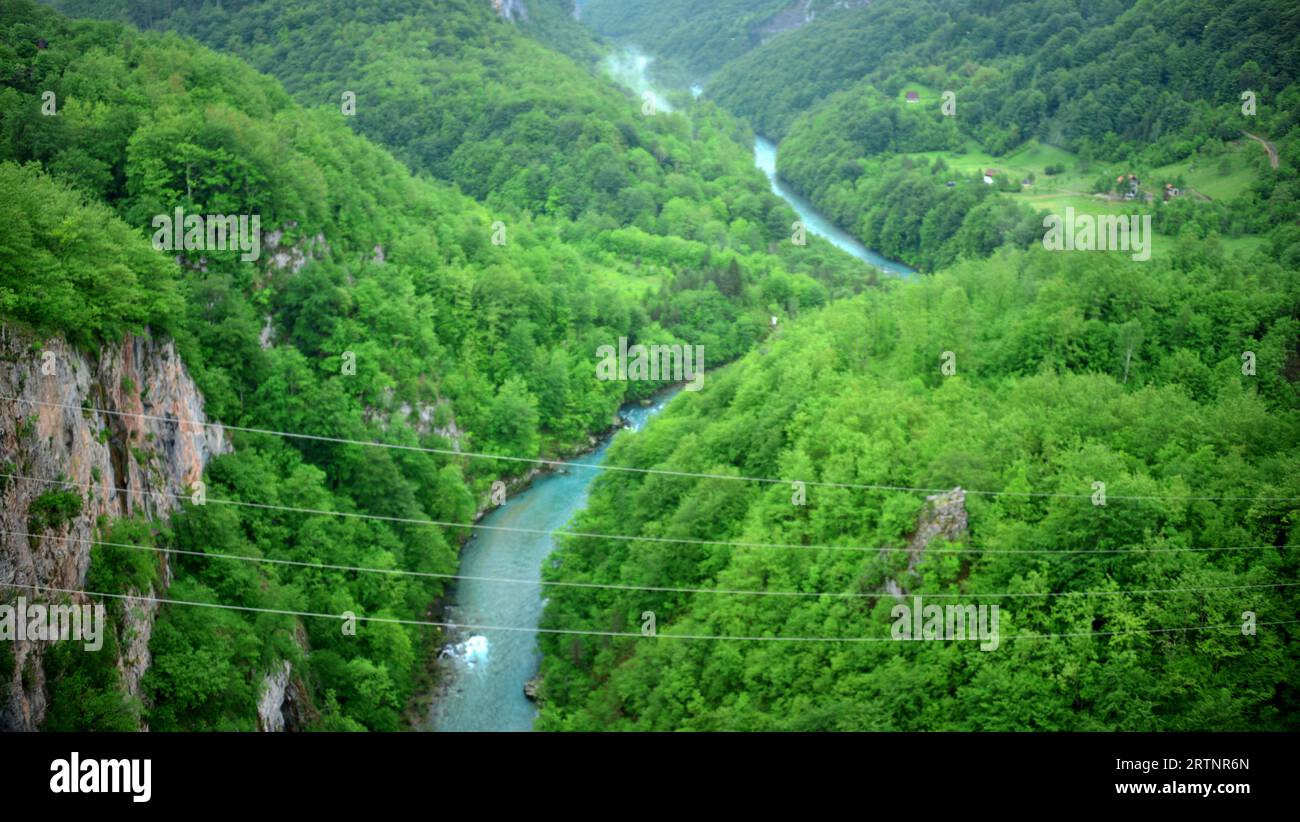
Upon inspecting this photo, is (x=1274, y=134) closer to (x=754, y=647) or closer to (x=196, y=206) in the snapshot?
(x=754, y=647)

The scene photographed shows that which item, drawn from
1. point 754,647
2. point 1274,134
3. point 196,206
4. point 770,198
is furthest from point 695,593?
point 770,198

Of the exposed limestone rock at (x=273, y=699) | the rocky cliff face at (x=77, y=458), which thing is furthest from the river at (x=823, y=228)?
the rocky cliff face at (x=77, y=458)

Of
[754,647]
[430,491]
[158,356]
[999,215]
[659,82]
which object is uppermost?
[659,82]

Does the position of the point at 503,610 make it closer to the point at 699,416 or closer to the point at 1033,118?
the point at 699,416

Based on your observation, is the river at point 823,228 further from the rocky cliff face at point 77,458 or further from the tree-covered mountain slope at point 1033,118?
the rocky cliff face at point 77,458

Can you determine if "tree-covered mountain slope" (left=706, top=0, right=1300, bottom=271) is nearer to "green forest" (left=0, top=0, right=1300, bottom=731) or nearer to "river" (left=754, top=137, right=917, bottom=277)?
"green forest" (left=0, top=0, right=1300, bottom=731)

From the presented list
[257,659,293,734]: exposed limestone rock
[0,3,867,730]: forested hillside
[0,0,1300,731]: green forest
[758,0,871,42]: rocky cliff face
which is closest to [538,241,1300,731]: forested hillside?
[0,0,1300,731]: green forest
